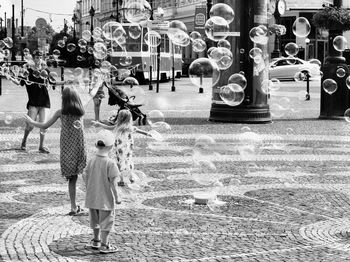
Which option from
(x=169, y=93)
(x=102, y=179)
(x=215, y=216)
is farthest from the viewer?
(x=169, y=93)

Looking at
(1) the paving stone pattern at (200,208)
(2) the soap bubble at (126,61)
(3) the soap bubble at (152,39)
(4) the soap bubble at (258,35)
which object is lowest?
(1) the paving stone pattern at (200,208)

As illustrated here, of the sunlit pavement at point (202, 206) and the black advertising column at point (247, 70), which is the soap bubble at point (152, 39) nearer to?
the black advertising column at point (247, 70)

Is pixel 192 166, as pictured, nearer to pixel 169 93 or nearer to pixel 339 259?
pixel 339 259

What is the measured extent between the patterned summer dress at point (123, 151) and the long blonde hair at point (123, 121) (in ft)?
0.95

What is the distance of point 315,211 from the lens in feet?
25.7

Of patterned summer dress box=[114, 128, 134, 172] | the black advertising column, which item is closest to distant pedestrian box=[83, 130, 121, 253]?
patterned summer dress box=[114, 128, 134, 172]

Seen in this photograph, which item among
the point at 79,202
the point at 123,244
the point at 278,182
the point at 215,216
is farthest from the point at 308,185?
the point at 123,244

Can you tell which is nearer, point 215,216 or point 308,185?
point 215,216

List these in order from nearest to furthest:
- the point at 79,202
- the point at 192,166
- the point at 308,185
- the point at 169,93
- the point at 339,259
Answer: the point at 339,259 < the point at 79,202 < the point at 308,185 < the point at 192,166 < the point at 169,93

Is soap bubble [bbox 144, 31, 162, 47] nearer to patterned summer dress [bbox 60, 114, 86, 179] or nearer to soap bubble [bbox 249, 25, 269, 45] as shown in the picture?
soap bubble [bbox 249, 25, 269, 45]

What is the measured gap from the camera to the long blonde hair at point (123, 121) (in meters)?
8.59

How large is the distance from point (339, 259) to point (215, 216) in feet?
6.10

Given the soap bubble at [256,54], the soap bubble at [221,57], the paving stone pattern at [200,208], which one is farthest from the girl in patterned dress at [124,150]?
the soap bubble at [256,54]

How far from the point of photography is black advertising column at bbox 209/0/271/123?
17188 mm
